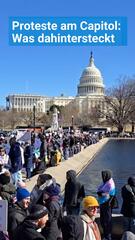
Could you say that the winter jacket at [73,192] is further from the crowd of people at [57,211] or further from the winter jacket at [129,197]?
the winter jacket at [129,197]

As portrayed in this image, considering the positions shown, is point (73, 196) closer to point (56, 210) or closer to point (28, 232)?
point (56, 210)

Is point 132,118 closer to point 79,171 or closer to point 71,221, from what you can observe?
point 79,171

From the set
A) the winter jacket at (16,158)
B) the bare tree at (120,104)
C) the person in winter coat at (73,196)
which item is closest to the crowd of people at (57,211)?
the person in winter coat at (73,196)

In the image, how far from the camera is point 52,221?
6.63 metres

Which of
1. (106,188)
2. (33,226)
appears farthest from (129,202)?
(33,226)

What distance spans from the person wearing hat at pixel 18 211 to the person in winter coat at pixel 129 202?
2.98m

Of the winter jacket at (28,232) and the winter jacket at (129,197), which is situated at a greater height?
the winter jacket at (28,232)

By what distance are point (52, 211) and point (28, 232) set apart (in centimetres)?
205

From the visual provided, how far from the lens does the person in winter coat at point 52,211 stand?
6.33 metres

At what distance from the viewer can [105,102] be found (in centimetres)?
11644

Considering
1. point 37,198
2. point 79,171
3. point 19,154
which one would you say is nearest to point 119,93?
point 79,171

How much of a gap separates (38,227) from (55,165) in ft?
66.0

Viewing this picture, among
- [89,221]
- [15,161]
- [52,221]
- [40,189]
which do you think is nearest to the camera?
[89,221]

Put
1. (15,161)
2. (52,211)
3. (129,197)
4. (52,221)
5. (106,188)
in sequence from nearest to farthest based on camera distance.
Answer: (52,221), (52,211), (129,197), (106,188), (15,161)
